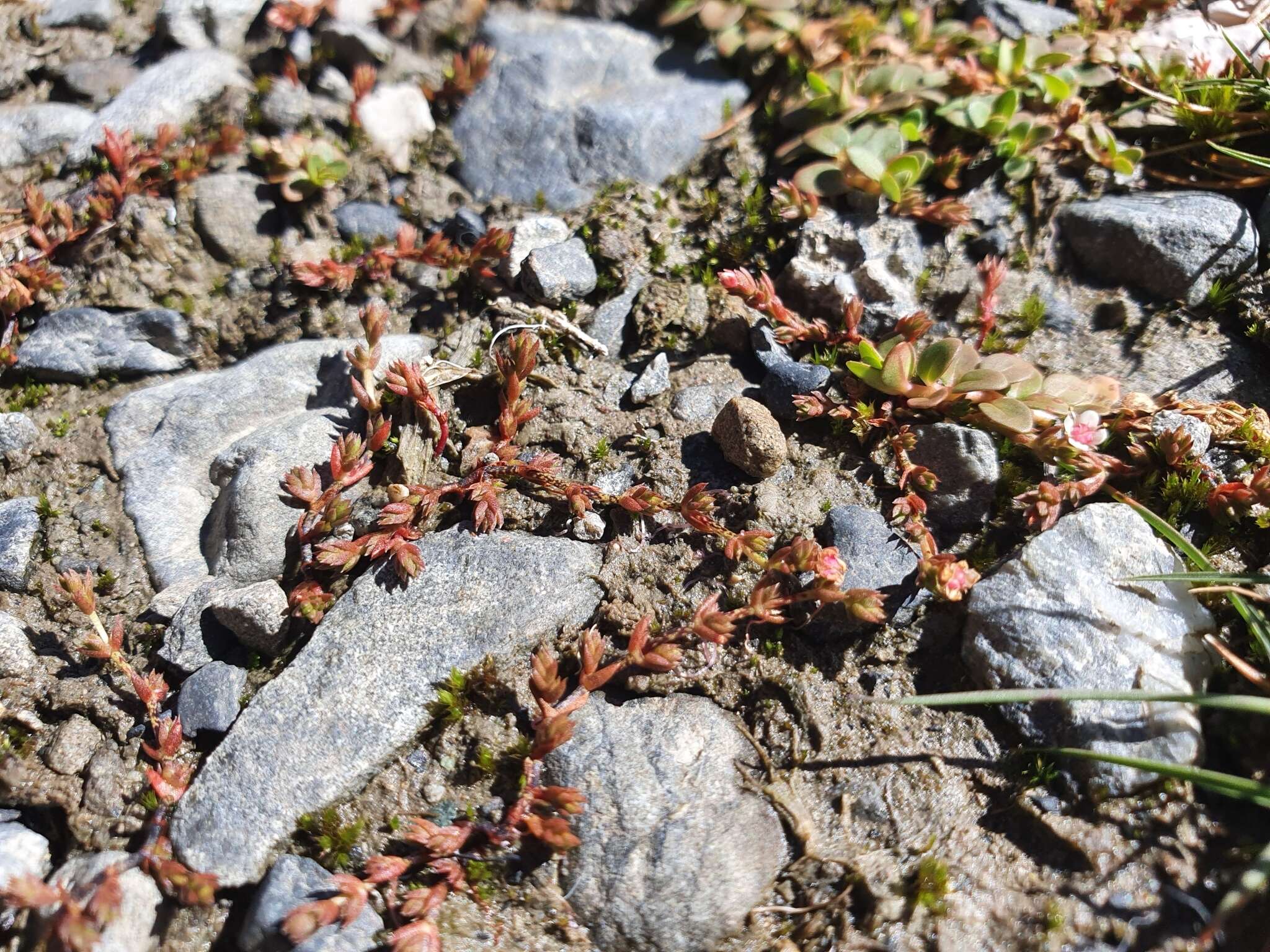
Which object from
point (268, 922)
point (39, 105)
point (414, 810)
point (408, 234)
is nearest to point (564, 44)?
point (408, 234)

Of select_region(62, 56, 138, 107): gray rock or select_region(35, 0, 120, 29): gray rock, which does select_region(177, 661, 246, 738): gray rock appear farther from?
select_region(35, 0, 120, 29): gray rock

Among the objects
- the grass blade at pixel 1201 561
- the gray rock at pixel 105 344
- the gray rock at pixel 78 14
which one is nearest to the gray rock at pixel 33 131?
the gray rock at pixel 78 14

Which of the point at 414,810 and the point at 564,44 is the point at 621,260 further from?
the point at 414,810

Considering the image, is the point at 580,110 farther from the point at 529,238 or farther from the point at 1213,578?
the point at 1213,578

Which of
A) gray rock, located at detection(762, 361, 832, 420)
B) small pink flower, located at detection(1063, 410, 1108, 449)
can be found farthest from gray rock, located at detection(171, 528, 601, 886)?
small pink flower, located at detection(1063, 410, 1108, 449)

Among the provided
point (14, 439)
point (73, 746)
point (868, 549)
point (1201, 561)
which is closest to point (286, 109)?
point (14, 439)

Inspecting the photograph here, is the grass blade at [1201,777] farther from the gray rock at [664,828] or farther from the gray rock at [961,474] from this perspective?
the gray rock at [664,828]
